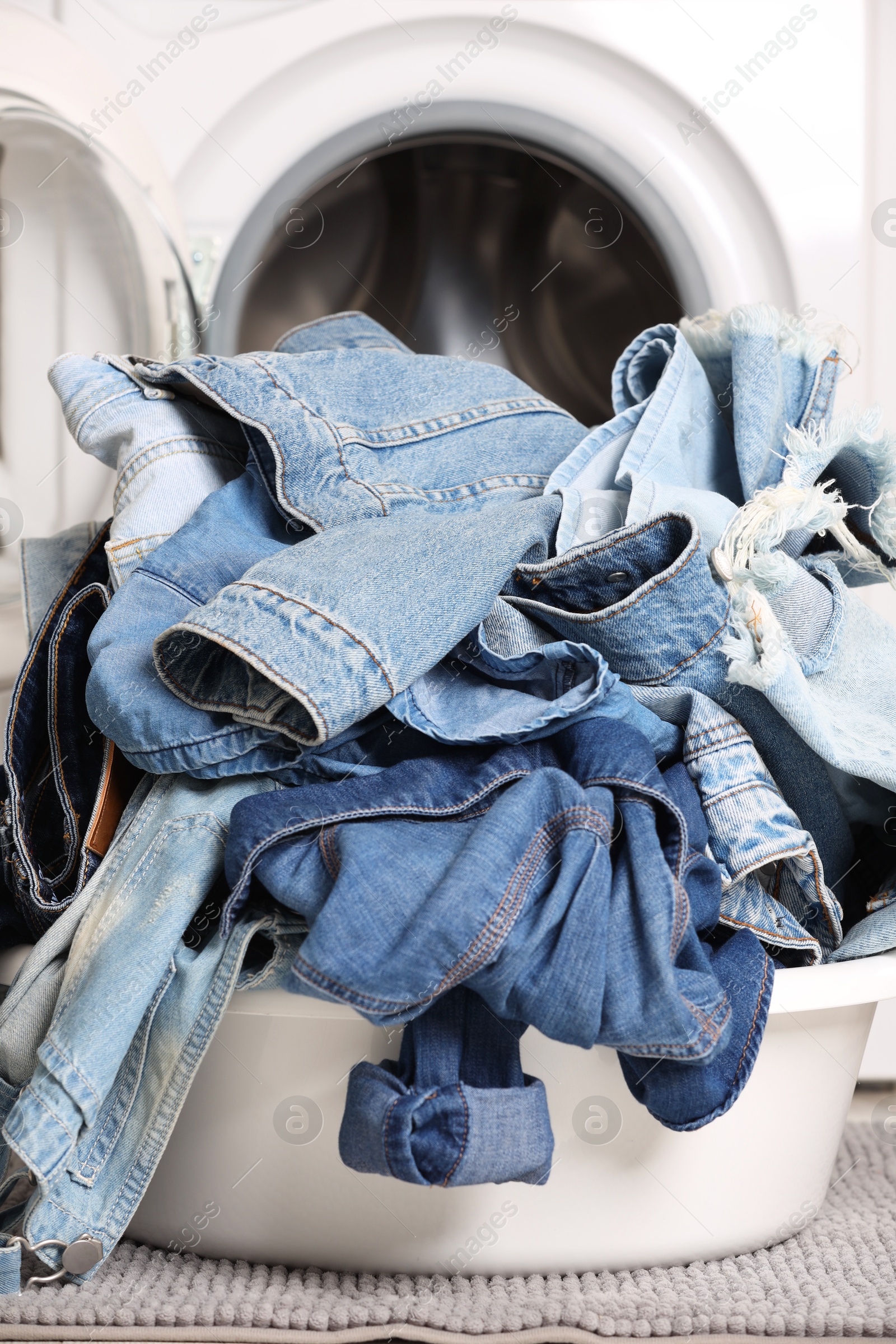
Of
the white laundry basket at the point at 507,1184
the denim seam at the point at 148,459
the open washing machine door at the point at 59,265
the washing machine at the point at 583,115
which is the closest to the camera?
the white laundry basket at the point at 507,1184

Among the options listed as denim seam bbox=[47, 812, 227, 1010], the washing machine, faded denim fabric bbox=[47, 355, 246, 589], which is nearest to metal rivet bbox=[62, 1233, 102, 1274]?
denim seam bbox=[47, 812, 227, 1010]

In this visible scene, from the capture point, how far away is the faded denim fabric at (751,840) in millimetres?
540

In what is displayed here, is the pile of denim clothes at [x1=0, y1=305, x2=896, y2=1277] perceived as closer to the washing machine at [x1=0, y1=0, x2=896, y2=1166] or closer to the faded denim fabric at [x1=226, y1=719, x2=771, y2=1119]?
the faded denim fabric at [x1=226, y1=719, x2=771, y2=1119]

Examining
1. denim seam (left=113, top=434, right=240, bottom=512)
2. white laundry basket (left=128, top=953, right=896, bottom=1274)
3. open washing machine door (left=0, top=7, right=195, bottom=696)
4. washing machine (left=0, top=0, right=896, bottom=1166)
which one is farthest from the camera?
washing machine (left=0, top=0, right=896, bottom=1166)

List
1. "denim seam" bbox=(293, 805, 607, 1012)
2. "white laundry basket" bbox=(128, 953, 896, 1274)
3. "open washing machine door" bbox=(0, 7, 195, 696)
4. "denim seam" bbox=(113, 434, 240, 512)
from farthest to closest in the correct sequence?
"open washing machine door" bbox=(0, 7, 195, 696), "denim seam" bbox=(113, 434, 240, 512), "white laundry basket" bbox=(128, 953, 896, 1274), "denim seam" bbox=(293, 805, 607, 1012)

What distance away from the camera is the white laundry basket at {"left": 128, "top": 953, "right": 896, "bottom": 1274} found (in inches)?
20.1

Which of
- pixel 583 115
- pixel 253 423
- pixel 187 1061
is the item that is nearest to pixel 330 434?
pixel 253 423

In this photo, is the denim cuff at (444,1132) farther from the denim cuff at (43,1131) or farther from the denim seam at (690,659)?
the denim seam at (690,659)

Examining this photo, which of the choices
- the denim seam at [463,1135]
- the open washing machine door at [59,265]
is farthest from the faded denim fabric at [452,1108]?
the open washing machine door at [59,265]

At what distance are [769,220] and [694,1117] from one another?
3.12 ft

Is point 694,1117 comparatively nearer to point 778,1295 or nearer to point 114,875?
point 778,1295

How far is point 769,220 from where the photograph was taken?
108 centimetres

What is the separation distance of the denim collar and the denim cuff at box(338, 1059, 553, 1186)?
0.80 feet

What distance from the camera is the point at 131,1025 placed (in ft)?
1.54
